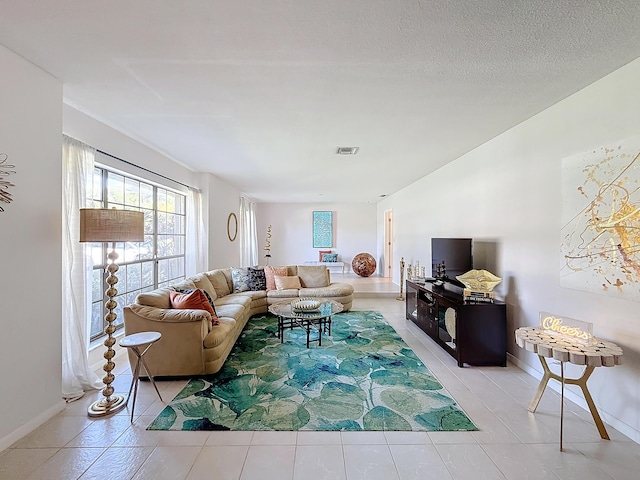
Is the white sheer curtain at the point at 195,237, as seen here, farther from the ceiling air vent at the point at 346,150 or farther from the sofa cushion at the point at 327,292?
the ceiling air vent at the point at 346,150

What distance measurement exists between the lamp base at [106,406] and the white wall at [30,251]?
259mm

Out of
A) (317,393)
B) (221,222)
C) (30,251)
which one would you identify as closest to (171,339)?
(30,251)

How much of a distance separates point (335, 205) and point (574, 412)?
814 cm

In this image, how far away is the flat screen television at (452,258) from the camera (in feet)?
11.7

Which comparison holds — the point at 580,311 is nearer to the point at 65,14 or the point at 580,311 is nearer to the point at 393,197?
the point at 65,14

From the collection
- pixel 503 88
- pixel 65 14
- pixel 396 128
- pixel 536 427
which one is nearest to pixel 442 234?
pixel 396 128

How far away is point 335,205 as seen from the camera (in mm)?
9875

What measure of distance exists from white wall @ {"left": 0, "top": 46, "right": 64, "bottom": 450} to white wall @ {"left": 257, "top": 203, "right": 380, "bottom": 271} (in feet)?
25.0

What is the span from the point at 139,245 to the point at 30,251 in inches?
77.1

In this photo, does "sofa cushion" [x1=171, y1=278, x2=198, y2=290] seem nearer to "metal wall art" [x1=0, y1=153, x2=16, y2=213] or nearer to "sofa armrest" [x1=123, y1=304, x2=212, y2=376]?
"sofa armrest" [x1=123, y1=304, x2=212, y2=376]

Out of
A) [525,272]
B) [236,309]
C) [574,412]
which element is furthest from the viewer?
[236,309]

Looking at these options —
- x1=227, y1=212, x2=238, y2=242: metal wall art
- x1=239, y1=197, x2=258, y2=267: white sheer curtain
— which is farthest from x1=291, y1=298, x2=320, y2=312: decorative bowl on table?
x1=239, y1=197, x2=258, y2=267: white sheer curtain

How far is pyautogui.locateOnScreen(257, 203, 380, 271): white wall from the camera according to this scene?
987 cm

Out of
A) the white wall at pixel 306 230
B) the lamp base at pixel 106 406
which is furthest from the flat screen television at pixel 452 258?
the white wall at pixel 306 230
